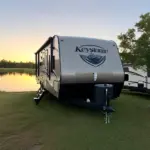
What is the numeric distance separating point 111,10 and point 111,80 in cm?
962

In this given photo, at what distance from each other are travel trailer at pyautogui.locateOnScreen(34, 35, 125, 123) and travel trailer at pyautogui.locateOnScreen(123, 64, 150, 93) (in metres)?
5.11

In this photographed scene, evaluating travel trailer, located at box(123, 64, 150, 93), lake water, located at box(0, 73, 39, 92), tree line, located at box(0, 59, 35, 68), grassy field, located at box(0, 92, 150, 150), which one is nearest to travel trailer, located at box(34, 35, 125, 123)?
grassy field, located at box(0, 92, 150, 150)

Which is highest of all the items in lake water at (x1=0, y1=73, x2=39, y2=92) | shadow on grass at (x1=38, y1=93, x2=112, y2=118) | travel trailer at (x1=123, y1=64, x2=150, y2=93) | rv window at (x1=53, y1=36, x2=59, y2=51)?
rv window at (x1=53, y1=36, x2=59, y2=51)

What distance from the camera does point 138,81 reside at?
16.0 meters

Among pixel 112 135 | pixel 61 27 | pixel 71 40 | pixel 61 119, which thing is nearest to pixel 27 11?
pixel 61 27

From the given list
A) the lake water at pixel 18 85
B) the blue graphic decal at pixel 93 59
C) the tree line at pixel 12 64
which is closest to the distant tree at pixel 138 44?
the blue graphic decal at pixel 93 59

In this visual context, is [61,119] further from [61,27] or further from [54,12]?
[61,27]

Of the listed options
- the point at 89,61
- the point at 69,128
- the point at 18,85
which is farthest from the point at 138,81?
the point at 18,85

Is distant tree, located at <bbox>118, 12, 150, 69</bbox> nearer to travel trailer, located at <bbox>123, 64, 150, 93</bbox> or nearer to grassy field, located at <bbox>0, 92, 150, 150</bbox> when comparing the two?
travel trailer, located at <bbox>123, 64, 150, 93</bbox>

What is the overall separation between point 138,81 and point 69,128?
883 centimetres

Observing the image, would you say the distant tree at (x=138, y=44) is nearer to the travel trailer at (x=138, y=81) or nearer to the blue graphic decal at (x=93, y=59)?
the travel trailer at (x=138, y=81)

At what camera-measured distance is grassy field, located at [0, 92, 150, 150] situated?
22.2 ft

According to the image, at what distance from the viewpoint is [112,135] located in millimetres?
7484

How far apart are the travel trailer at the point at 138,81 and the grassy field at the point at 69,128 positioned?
3.62 meters
